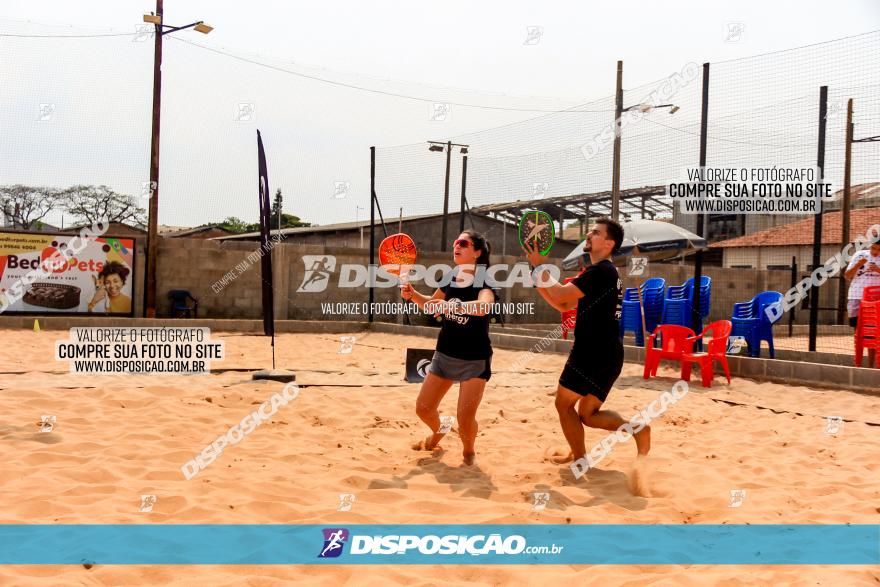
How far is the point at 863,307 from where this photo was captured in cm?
786

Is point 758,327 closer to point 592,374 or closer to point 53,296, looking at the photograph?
point 592,374

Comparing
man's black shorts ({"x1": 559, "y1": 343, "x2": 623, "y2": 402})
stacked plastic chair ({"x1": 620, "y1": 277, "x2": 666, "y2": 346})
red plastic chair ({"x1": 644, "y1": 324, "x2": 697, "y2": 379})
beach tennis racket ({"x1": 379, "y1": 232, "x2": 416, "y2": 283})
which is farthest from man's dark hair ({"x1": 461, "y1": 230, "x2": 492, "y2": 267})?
stacked plastic chair ({"x1": 620, "y1": 277, "x2": 666, "y2": 346})

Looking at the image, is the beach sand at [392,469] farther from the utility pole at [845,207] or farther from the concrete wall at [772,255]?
the concrete wall at [772,255]

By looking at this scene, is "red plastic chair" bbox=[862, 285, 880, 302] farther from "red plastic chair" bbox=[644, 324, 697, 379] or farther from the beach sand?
"red plastic chair" bbox=[644, 324, 697, 379]

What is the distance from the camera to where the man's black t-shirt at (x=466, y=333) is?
4.34 m

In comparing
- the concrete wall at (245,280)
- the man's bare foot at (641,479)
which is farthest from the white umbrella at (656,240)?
the man's bare foot at (641,479)

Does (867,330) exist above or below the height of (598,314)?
below

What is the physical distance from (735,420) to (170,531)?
4.97m

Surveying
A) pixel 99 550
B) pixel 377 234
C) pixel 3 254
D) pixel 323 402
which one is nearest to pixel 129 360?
pixel 323 402

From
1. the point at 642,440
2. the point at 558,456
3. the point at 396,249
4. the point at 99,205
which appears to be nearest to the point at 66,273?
the point at 99,205

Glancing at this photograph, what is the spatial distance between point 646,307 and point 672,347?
11.9 feet

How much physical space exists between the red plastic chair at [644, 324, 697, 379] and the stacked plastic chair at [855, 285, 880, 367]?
6.09 ft

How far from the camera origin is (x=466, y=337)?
4363 mm

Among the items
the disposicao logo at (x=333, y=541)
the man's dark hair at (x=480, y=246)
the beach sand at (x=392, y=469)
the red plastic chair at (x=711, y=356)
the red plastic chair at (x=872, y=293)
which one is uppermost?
the man's dark hair at (x=480, y=246)
